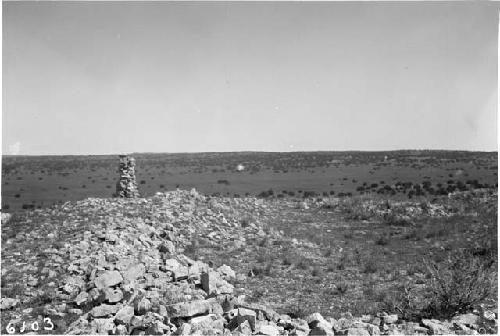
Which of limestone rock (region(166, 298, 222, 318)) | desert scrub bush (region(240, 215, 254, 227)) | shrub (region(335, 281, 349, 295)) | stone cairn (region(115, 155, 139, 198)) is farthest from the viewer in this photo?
stone cairn (region(115, 155, 139, 198))

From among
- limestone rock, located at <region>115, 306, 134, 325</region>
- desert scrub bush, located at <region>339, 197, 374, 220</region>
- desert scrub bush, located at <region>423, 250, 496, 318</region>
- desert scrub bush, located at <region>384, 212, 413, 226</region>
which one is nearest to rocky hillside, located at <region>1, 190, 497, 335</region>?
limestone rock, located at <region>115, 306, 134, 325</region>

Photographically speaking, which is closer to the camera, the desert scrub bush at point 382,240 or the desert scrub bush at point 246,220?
the desert scrub bush at point 382,240

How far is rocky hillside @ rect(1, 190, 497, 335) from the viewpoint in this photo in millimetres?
6992

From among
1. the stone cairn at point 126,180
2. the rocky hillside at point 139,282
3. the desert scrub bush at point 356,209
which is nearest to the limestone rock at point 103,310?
the rocky hillside at point 139,282

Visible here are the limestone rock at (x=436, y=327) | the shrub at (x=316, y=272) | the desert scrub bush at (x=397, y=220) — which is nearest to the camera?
the limestone rock at (x=436, y=327)

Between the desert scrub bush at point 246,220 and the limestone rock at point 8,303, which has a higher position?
the desert scrub bush at point 246,220

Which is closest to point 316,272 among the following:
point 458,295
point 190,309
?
point 458,295

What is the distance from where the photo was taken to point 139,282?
890cm

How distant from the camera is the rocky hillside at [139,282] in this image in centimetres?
699

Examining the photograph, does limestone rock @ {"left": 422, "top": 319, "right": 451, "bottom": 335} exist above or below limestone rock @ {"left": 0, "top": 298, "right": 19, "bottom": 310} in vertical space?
above

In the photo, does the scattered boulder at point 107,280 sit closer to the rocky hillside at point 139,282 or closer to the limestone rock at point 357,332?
the rocky hillside at point 139,282

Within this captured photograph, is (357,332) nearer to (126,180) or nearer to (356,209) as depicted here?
(126,180)

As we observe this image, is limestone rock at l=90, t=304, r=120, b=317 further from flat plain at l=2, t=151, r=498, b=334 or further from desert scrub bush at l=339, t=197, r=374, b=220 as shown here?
desert scrub bush at l=339, t=197, r=374, b=220

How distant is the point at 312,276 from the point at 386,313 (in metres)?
3.23
